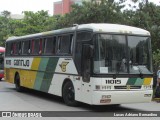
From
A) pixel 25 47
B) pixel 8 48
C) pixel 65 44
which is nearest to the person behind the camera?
pixel 65 44

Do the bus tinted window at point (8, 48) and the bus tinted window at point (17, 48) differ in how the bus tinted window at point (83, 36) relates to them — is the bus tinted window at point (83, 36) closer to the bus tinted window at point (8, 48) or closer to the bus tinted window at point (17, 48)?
the bus tinted window at point (17, 48)

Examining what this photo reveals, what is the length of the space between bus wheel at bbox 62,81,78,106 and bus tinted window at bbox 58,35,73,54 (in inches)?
50.4

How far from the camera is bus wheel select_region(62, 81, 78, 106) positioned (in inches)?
571

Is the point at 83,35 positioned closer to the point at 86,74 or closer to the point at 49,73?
the point at 86,74

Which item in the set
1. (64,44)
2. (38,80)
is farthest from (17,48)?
(64,44)

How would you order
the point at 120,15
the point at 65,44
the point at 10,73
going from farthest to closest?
the point at 120,15
the point at 10,73
the point at 65,44

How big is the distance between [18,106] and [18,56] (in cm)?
707

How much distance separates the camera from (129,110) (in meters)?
13.9

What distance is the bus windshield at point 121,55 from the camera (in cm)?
1288

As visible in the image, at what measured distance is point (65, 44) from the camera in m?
15.3

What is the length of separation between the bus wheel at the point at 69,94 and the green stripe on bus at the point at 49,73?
140 cm

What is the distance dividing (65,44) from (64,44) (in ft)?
0.36

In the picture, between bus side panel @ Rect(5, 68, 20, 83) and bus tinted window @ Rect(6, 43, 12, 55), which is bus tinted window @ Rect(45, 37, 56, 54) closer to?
bus side panel @ Rect(5, 68, 20, 83)

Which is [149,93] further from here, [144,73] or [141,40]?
[141,40]
